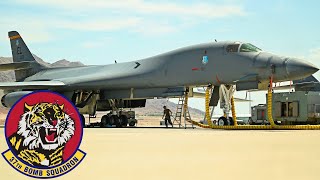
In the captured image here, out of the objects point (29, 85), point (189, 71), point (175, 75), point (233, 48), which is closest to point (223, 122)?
point (189, 71)

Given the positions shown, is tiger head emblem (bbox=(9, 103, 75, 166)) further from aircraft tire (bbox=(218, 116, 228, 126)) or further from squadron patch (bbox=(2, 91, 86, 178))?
aircraft tire (bbox=(218, 116, 228, 126))

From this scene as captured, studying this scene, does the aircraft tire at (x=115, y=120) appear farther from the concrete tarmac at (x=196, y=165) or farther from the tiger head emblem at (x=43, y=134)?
the tiger head emblem at (x=43, y=134)

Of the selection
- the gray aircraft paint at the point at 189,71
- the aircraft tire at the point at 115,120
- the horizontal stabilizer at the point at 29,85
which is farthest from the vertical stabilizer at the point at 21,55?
the aircraft tire at the point at 115,120

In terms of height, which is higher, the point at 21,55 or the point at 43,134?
the point at 21,55

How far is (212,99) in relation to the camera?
19.2m

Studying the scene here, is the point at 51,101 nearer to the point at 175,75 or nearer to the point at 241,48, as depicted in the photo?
the point at 241,48

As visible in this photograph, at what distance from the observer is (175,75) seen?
19.9 meters

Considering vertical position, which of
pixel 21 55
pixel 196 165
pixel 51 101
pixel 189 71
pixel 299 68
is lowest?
pixel 196 165

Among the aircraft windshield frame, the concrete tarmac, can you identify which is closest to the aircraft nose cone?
the aircraft windshield frame

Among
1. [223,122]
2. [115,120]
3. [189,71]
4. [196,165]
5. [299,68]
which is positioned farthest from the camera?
[115,120]

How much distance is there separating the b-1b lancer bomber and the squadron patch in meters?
Result: 13.4

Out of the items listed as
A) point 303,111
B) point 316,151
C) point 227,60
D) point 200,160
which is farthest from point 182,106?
point 200,160

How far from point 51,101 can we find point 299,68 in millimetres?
13482

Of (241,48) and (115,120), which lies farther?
(115,120)
